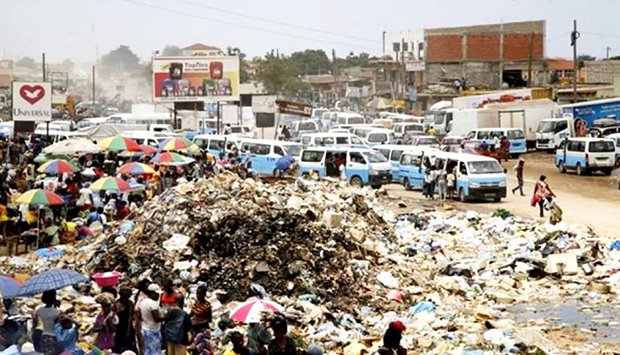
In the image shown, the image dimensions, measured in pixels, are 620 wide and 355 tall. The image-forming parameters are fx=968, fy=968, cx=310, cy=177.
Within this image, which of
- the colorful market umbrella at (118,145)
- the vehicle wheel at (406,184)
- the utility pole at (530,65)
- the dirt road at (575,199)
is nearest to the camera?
the dirt road at (575,199)

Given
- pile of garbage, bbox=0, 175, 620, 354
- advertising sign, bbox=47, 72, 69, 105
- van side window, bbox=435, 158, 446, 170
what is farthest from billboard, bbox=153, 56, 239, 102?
advertising sign, bbox=47, 72, 69, 105

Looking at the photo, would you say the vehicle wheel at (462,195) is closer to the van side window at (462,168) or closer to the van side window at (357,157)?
the van side window at (462,168)

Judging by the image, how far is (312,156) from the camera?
108ft

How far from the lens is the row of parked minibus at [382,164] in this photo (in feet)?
95.8

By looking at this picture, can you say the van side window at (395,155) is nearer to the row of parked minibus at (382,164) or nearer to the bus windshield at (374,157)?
the row of parked minibus at (382,164)

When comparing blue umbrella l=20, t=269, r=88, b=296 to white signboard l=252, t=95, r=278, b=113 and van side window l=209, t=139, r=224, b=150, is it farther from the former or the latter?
white signboard l=252, t=95, r=278, b=113

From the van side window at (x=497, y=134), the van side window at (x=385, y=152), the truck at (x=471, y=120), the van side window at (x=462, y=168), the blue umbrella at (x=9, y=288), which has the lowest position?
the blue umbrella at (x=9, y=288)

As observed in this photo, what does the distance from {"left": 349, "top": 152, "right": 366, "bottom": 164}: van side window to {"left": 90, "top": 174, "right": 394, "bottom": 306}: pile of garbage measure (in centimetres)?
1440

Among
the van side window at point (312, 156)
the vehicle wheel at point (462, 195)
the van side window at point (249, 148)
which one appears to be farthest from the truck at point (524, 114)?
the vehicle wheel at point (462, 195)

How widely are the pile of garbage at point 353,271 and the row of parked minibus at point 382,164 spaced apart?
9.03 metres

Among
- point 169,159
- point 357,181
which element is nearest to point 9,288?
point 169,159

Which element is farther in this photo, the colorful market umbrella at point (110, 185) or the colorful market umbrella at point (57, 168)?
the colorful market umbrella at point (57, 168)

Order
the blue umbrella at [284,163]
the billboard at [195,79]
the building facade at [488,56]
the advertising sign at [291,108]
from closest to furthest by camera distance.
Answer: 1. the blue umbrella at [284,163]
2. the advertising sign at [291,108]
3. the billboard at [195,79]
4. the building facade at [488,56]

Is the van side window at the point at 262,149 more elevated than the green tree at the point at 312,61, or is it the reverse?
the green tree at the point at 312,61
